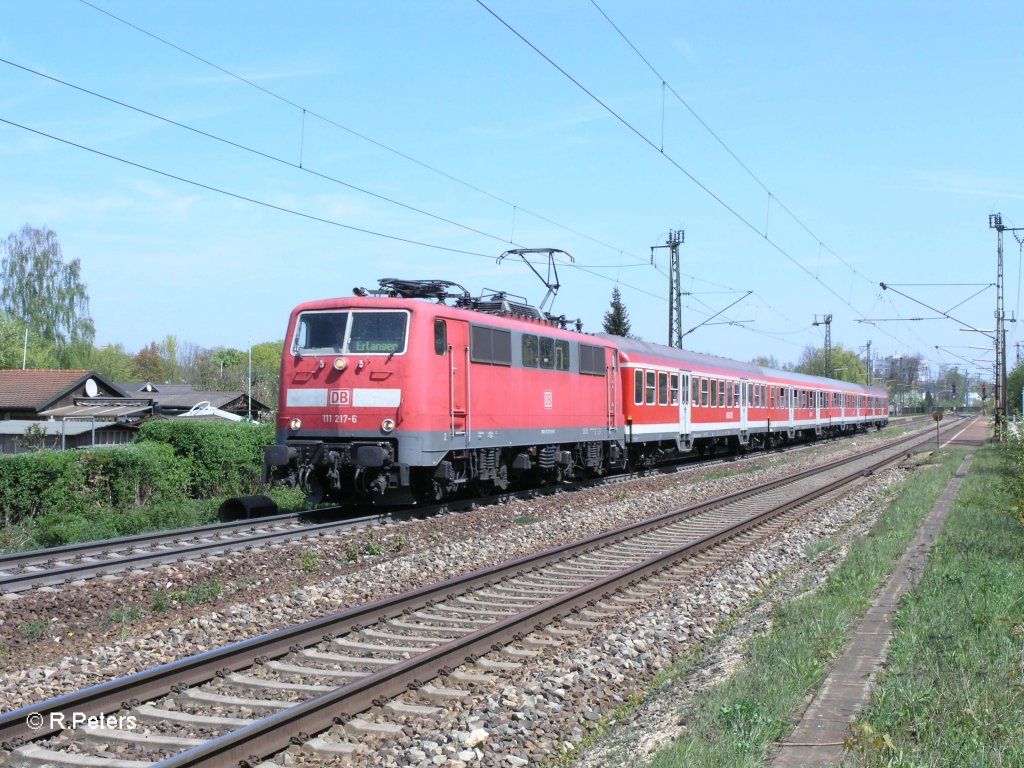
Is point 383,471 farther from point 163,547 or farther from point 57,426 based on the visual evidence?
point 57,426

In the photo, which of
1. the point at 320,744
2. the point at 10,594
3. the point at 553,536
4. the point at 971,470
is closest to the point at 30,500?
the point at 10,594

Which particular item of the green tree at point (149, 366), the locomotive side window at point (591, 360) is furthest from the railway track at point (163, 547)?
the green tree at point (149, 366)

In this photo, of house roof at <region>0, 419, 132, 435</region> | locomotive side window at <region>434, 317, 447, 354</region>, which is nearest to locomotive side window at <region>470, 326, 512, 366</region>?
locomotive side window at <region>434, 317, 447, 354</region>

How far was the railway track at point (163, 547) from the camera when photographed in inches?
413

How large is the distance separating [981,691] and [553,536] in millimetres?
9172

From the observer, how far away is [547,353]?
770 inches

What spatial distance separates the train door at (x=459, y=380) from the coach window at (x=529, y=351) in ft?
7.52

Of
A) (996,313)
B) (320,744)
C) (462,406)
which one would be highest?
(996,313)

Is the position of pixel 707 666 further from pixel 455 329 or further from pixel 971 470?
pixel 971 470

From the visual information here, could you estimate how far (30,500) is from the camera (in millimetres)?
15984

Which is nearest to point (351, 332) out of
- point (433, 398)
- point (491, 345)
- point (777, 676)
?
point (433, 398)

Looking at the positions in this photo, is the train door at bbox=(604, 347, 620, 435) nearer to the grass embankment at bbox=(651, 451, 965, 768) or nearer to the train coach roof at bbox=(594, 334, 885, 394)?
the train coach roof at bbox=(594, 334, 885, 394)

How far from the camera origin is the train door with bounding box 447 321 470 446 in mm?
15906

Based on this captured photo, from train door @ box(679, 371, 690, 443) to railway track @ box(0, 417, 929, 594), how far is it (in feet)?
45.9
